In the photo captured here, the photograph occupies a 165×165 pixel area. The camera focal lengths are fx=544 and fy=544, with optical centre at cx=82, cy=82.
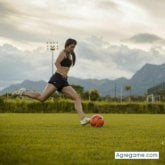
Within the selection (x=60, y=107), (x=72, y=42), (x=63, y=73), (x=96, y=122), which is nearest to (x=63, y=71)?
(x=63, y=73)

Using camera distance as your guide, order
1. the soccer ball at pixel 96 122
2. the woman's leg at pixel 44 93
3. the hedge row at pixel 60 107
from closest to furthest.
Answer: the woman's leg at pixel 44 93 → the soccer ball at pixel 96 122 → the hedge row at pixel 60 107

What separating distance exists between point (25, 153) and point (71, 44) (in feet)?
24.1

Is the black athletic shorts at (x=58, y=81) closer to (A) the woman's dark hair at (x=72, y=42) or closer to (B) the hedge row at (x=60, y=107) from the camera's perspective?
(A) the woman's dark hair at (x=72, y=42)

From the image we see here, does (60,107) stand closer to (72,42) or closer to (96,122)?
(96,122)

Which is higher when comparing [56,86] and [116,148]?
[56,86]

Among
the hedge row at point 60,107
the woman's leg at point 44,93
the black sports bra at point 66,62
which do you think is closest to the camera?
the black sports bra at point 66,62

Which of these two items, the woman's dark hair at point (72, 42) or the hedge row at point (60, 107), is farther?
the hedge row at point (60, 107)

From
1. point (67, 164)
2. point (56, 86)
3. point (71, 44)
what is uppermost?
point (71, 44)

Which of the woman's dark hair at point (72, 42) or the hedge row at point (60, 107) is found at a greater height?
the woman's dark hair at point (72, 42)

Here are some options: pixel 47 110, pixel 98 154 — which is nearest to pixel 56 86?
pixel 98 154

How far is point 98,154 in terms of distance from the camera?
8.27 metres

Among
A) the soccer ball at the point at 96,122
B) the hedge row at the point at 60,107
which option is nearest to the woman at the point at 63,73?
the soccer ball at the point at 96,122

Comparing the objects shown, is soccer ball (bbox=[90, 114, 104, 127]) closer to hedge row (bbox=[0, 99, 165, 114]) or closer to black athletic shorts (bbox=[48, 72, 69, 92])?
black athletic shorts (bbox=[48, 72, 69, 92])

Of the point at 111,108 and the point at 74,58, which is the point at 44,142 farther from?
the point at 111,108
